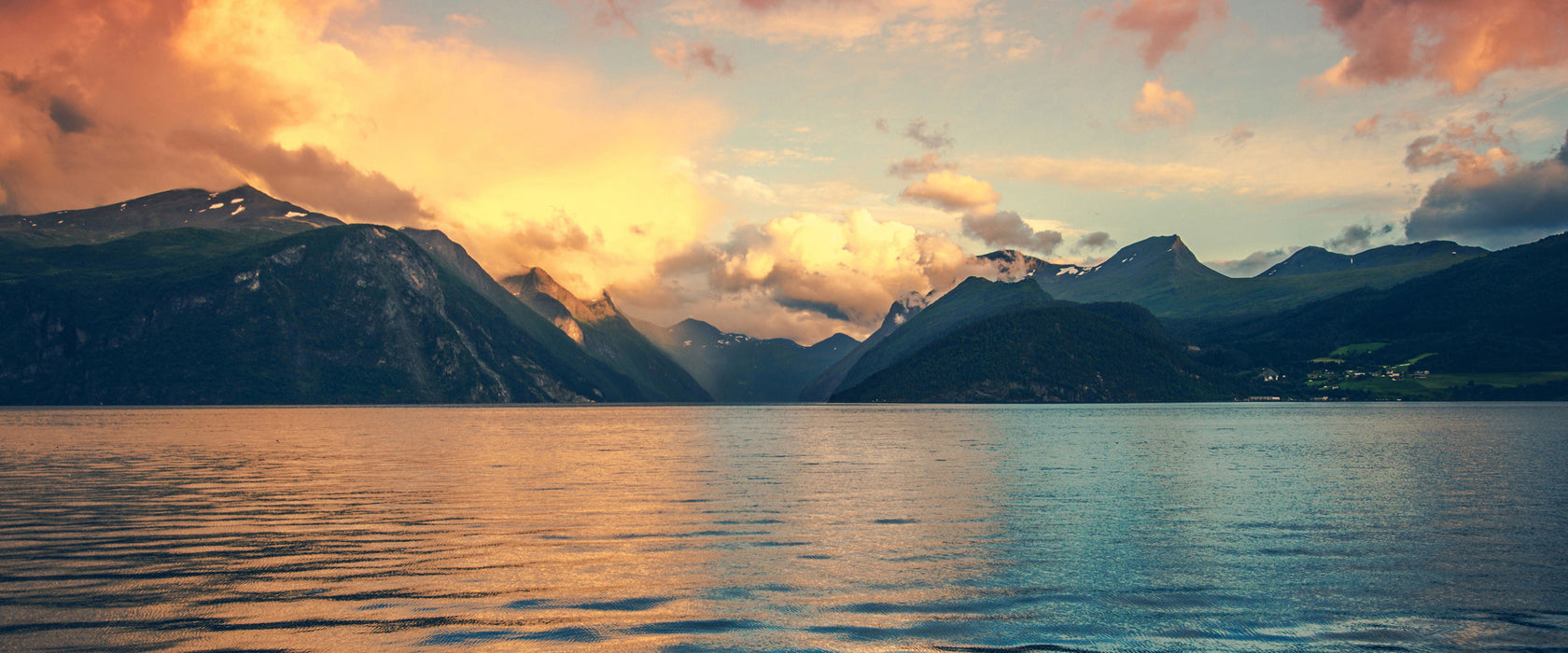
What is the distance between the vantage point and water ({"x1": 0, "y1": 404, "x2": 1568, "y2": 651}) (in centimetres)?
2202

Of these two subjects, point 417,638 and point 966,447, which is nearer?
point 417,638

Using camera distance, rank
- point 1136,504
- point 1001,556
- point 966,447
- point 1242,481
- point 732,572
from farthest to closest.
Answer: point 966,447
point 1242,481
point 1136,504
point 1001,556
point 732,572

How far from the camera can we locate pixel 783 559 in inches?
1280

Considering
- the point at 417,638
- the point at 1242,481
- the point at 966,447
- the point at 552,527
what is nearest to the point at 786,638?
the point at 417,638

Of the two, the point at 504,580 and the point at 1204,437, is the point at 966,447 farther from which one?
the point at 504,580

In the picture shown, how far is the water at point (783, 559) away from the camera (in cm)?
2202

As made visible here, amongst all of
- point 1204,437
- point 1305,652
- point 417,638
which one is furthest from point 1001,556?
point 1204,437

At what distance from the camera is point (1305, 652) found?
819 inches

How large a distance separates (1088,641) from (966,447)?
85260 millimetres

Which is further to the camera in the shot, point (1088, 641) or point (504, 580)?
point (504, 580)

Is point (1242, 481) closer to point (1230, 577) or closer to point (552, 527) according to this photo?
point (1230, 577)

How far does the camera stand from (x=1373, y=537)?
38469mm

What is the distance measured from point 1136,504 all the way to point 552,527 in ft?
106

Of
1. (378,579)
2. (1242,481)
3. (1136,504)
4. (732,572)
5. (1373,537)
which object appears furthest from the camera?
(1242,481)
